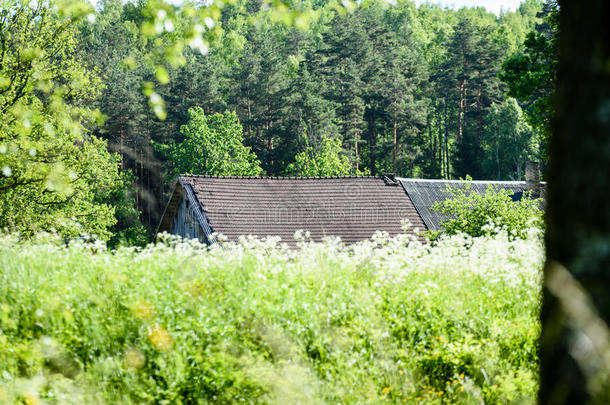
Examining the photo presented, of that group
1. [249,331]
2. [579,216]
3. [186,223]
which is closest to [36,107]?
[186,223]

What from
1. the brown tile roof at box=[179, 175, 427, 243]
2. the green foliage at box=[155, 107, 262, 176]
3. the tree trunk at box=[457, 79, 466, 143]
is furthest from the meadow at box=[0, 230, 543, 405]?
the tree trunk at box=[457, 79, 466, 143]

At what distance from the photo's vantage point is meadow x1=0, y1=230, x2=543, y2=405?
5.89 m

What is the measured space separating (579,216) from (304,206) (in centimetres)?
2303

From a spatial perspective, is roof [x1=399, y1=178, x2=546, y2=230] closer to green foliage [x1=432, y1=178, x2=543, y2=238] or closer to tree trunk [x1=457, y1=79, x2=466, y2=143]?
green foliage [x1=432, y1=178, x2=543, y2=238]

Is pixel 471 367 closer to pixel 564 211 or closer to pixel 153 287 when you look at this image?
pixel 153 287

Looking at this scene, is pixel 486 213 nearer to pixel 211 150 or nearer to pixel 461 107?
pixel 211 150

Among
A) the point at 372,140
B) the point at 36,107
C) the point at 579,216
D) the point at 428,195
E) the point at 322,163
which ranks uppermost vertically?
the point at 372,140

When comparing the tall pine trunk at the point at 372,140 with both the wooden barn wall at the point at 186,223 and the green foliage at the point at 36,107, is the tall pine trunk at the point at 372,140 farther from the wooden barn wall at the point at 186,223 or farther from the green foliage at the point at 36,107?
the wooden barn wall at the point at 186,223

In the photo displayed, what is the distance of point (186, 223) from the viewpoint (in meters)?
24.6

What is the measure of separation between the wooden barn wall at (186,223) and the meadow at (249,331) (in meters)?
15.7

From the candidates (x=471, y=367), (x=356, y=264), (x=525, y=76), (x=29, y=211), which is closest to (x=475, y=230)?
(x=525, y=76)

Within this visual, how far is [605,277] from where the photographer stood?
2.08 metres

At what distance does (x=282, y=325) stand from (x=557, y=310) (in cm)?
449

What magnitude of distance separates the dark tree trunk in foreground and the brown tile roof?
792 inches
